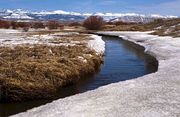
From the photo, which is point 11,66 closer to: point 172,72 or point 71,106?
point 71,106

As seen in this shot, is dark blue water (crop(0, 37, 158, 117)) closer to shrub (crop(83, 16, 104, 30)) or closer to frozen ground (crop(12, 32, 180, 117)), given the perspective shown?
frozen ground (crop(12, 32, 180, 117))

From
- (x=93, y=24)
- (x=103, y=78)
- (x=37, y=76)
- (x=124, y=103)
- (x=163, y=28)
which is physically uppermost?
(x=37, y=76)

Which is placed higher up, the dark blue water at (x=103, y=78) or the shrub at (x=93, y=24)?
the dark blue water at (x=103, y=78)

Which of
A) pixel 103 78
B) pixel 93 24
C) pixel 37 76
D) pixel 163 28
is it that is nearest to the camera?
pixel 37 76

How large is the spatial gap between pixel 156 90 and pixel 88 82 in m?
7.34

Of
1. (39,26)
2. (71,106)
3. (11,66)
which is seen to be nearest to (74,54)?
(11,66)

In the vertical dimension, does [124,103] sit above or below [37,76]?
below

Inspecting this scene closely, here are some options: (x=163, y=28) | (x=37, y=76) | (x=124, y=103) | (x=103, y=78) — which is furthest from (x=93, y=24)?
(x=124, y=103)

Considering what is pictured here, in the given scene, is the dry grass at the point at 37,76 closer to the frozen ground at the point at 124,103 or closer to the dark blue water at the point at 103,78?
the dark blue water at the point at 103,78

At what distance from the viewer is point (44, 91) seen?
20.8 m

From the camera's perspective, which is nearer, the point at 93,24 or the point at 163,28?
the point at 163,28

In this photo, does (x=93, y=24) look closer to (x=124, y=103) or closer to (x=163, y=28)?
(x=163, y=28)

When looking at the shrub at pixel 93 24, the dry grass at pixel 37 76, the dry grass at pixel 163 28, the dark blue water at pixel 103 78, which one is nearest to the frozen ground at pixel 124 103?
the dark blue water at pixel 103 78

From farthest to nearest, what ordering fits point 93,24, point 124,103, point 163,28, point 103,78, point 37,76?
1. point 93,24
2. point 163,28
3. point 103,78
4. point 37,76
5. point 124,103
